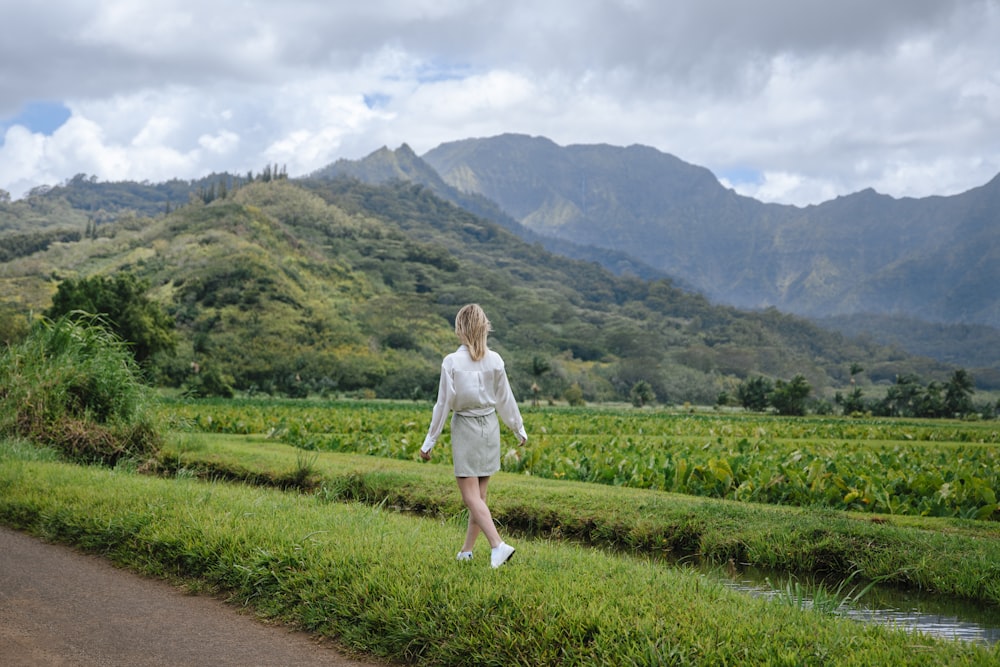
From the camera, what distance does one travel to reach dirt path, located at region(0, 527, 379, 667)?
14.9ft

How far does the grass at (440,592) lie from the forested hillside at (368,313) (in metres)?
37.8

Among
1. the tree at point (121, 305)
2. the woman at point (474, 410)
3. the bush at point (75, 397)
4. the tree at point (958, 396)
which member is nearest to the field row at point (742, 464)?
the bush at point (75, 397)

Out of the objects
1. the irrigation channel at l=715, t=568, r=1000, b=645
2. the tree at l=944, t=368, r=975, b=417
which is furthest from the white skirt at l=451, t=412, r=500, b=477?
the tree at l=944, t=368, r=975, b=417

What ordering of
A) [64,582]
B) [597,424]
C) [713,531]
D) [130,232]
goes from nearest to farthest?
[64,582] < [713,531] < [597,424] < [130,232]

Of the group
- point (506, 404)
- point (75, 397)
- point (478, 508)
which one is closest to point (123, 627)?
point (478, 508)

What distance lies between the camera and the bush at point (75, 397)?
11898mm

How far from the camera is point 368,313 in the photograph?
265ft

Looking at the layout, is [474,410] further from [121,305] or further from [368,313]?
[368,313]

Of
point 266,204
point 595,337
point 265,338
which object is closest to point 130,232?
point 266,204

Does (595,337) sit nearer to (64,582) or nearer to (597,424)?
(597,424)

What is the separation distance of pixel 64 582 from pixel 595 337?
3584 inches

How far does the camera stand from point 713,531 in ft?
25.9

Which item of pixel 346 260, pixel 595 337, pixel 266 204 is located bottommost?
pixel 595 337

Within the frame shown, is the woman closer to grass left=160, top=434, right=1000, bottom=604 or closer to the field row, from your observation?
grass left=160, top=434, right=1000, bottom=604
